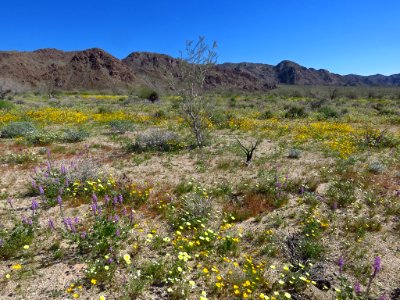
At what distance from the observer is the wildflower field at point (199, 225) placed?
12.7 ft

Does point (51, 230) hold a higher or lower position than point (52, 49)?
lower

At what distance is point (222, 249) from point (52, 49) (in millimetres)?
146974

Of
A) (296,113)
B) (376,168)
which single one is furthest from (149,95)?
(376,168)

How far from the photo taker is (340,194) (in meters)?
6.78

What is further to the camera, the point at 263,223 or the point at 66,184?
the point at 66,184

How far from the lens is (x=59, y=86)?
96.9 metres

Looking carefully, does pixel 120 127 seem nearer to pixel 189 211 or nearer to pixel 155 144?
pixel 155 144

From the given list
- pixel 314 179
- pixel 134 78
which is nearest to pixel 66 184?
pixel 314 179

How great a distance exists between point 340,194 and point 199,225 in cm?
358

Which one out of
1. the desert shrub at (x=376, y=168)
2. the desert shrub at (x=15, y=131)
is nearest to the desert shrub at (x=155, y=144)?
the desert shrub at (x=15, y=131)

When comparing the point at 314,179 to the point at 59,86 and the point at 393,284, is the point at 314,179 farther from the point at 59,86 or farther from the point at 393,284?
the point at 59,86

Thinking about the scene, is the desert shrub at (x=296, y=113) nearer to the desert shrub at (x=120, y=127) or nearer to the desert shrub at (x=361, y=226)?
the desert shrub at (x=120, y=127)

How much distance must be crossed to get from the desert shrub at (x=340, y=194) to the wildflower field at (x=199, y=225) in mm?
42

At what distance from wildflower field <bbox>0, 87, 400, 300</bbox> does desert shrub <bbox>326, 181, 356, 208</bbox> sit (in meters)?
0.04
